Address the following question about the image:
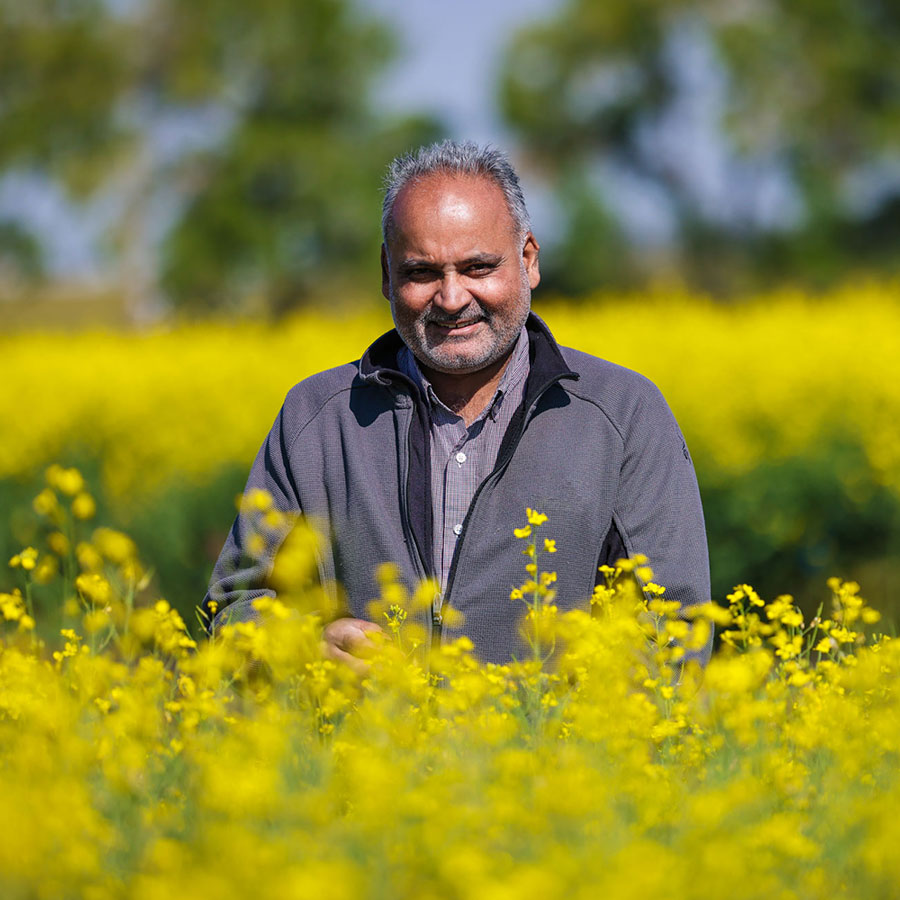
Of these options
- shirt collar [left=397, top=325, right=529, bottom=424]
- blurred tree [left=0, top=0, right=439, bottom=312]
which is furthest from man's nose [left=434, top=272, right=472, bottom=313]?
blurred tree [left=0, top=0, right=439, bottom=312]

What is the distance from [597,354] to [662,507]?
284 inches

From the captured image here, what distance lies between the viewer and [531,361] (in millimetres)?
3111

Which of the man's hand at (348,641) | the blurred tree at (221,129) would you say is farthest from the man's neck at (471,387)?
the blurred tree at (221,129)

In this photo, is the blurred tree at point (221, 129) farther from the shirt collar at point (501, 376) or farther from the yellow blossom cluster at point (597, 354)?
the shirt collar at point (501, 376)

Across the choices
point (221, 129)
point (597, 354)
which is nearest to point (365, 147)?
point (221, 129)

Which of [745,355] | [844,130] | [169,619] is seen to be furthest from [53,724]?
[844,130]

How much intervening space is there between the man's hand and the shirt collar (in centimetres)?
57

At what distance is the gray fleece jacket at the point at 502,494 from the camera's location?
9.29ft

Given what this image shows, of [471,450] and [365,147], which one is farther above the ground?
[365,147]

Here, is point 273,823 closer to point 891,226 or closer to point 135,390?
point 135,390

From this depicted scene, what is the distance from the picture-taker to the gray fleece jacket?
283cm

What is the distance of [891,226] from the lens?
25.1m

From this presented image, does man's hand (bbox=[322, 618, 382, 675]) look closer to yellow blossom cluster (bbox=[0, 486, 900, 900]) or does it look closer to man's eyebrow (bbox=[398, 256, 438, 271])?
yellow blossom cluster (bbox=[0, 486, 900, 900])

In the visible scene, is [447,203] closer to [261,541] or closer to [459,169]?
[459,169]
